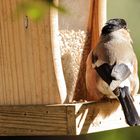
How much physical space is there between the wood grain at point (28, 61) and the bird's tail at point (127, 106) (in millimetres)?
462

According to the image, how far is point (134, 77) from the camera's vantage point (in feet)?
10.6

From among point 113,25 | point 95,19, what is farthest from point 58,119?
point 113,25

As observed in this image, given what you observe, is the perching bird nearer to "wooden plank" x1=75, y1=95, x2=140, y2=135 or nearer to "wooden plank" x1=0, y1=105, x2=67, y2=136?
"wooden plank" x1=75, y1=95, x2=140, y2=135

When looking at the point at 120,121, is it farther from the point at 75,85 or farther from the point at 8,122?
the point at 8,122

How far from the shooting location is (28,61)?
2.74 metres

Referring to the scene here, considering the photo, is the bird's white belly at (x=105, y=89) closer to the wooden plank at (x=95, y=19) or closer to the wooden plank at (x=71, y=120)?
the wooden plank at (x=95, y=19)

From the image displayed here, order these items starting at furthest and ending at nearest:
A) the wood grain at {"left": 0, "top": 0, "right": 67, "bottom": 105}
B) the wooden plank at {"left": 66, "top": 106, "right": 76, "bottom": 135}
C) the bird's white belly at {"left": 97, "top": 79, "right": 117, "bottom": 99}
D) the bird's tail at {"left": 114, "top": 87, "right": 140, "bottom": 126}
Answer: the bird's white belly at {"left": 97, "top": 79, "right": 117, "bottom": 99} → the bird's tail at {"left": 114, "top": 87, "right": 140, "bottom": 126} → the wood grain at {"left": 0, "top": 0, "right": 67, "bottom": 105} → the wooden plank at {"left": 66, "top": 106, "right": 76, "bottom": 135}

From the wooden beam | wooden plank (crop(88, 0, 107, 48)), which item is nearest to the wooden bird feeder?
the wooden beam

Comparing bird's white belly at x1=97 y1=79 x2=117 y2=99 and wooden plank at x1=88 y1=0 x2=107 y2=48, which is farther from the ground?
wooden plank at x1=88 y1=0 x2=107 y2=48

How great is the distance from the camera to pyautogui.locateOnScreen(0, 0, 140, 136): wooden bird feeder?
2.50m

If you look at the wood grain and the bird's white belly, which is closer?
the wood grain

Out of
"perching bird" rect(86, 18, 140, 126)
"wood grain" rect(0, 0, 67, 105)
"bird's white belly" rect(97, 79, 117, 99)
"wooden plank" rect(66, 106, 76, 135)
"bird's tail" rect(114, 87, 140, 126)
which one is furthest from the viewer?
"bird's white belly" rect(97, 79, 117, 99)

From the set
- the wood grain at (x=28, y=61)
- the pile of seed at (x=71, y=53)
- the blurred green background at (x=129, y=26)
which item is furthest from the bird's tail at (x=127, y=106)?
the wood grain at (x=28, y=61)

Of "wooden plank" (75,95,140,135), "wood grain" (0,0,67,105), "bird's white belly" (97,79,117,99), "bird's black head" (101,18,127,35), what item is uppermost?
"bird's black head" (101,18,127,35)
